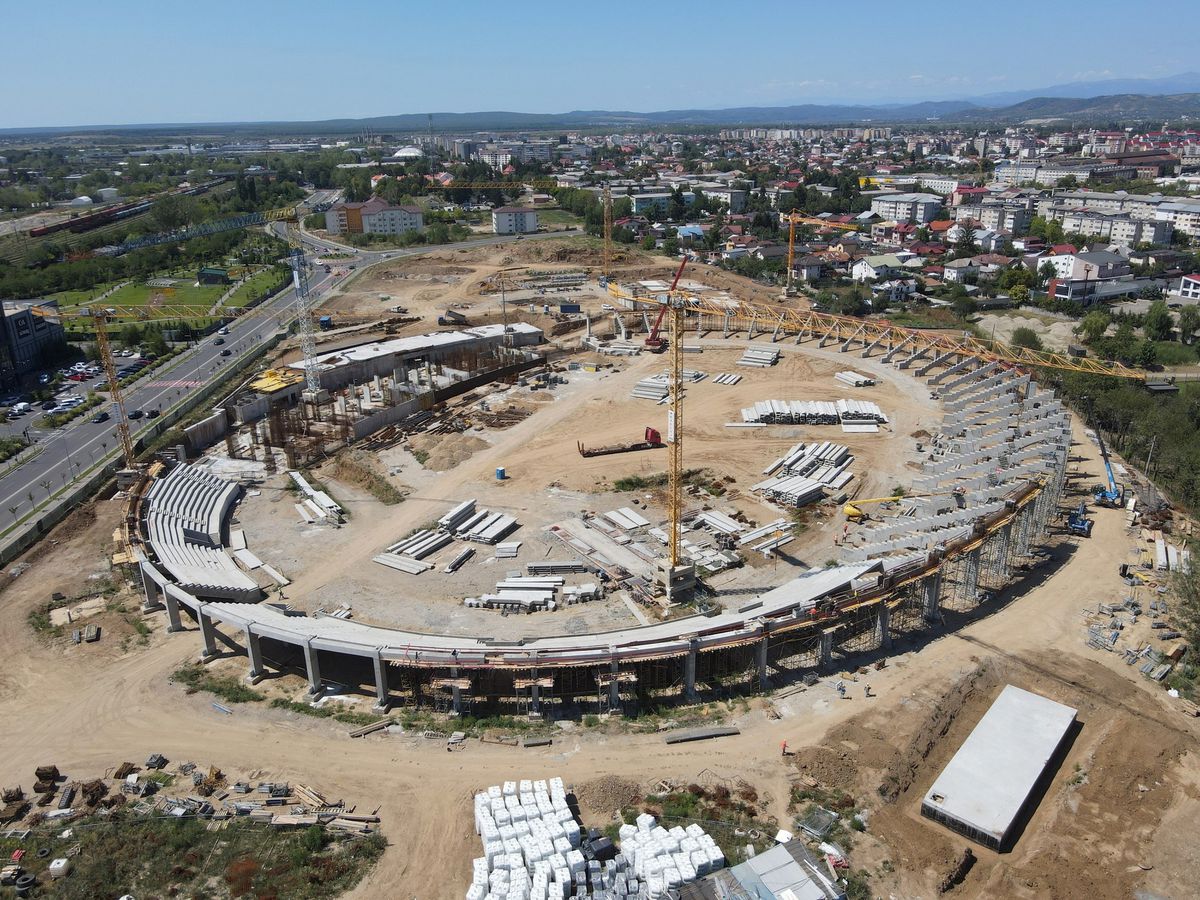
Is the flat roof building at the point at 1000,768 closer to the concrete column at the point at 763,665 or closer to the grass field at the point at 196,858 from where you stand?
the concrete column at the point at 763,665

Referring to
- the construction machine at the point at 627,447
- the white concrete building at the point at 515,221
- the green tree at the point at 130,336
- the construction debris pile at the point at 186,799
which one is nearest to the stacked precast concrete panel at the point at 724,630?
the construction debris pile at the point at 186,799

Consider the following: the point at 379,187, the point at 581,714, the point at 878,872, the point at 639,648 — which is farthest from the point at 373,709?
the point at 379,187

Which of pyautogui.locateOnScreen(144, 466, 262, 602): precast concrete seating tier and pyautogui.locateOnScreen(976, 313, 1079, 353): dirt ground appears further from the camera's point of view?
pyautogui.locateOnScreen(976, 313, 1079, 353): dirt ground

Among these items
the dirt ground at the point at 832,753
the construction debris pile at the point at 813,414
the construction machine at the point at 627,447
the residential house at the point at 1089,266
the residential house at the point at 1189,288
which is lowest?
the dirt ground at the point at 832,753

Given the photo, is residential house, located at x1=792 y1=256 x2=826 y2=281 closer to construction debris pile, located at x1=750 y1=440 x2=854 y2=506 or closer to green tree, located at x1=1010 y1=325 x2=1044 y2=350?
green tree, located at x1=1010 y1=325 x2=1044 y2=350

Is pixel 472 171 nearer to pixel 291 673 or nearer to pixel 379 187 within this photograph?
pixel 379 187

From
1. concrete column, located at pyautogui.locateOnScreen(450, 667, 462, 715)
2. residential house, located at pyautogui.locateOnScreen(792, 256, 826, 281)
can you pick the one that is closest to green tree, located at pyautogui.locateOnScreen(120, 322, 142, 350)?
concrete column, located at pyautogui.locateOnScreen(450, 667, 462, 715)

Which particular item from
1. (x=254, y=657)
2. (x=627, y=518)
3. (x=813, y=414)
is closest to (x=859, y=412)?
(x=813, y=414)
